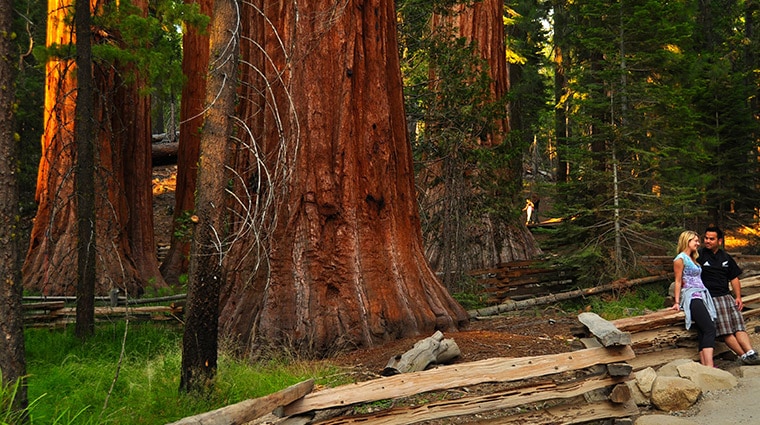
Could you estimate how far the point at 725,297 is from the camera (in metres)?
7.89

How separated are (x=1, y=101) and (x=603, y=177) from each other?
11.5 metres

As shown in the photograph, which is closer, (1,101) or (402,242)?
(1,101)

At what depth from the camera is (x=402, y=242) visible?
785cm

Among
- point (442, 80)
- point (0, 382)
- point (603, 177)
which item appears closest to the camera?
point (0, 382)

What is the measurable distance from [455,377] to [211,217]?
2467mm

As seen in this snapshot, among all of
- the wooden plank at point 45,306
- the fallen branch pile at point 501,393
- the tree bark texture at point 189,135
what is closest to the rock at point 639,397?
the fallen branch pile at point 501,393

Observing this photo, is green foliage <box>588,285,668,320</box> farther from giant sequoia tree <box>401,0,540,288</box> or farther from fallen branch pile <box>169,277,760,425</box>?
fallen branch pile <box>169,277,760,425</box>

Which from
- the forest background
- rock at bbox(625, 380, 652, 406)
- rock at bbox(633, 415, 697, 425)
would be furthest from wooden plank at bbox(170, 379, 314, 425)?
rock at bbox(625, 380, 652, 406)

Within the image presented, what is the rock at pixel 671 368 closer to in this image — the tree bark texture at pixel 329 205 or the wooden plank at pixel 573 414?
the wooden plank at pixel 573 414

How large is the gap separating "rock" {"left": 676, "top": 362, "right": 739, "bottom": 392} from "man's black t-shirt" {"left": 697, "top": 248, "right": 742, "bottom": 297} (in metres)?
1.26

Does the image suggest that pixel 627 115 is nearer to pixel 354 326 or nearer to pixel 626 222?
pixel 626 222

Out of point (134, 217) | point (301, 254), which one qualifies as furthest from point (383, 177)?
point (134, 217)

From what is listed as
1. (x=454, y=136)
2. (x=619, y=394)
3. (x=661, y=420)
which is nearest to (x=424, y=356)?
(x=619, y=394)

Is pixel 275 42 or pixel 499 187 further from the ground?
pixel 275 42
